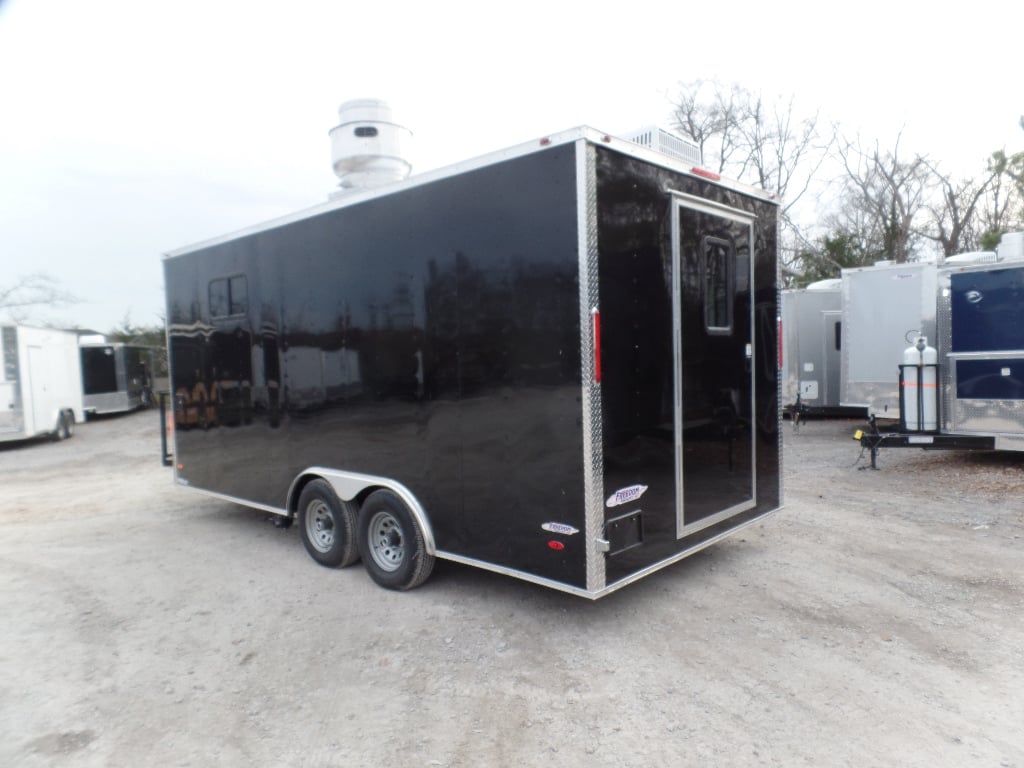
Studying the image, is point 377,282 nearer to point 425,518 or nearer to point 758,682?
point 425,518

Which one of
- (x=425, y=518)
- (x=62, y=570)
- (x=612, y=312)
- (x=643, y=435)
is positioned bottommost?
(x=62, y=570)

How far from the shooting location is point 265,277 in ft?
17.9

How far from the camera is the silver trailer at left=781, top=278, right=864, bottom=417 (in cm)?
1297

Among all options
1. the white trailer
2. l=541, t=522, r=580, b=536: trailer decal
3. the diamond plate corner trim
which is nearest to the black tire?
l=541, t=522, r=580, b=536: trailer decal

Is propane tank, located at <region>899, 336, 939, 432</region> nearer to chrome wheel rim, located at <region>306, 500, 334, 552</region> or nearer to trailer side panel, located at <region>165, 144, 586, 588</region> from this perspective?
trailer side panel, located at <region>165, 144, 586, 588</region>

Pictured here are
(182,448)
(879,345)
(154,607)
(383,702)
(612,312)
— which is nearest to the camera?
(383,702)

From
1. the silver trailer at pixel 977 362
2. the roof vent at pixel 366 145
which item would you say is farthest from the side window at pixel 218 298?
the silver trailer at pixel 977 362

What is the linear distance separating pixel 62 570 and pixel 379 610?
312cm

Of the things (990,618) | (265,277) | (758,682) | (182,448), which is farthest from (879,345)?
(182,448)

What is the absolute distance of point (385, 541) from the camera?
4844mm

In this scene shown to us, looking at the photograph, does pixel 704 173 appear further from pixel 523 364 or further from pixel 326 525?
pixel 326 525

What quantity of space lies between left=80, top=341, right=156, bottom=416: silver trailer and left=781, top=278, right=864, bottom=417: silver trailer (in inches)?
689

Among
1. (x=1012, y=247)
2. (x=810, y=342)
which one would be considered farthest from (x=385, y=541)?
(x=810, y=342)

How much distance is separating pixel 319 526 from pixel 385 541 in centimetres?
86
